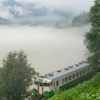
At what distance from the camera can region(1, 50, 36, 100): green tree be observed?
1302cm

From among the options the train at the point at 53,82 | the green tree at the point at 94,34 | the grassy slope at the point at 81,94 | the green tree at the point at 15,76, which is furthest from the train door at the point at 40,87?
the green tree at the point at 94,34

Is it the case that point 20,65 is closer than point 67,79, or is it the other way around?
point 20,65

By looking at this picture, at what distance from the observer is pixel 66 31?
12588cm

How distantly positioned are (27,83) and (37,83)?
1522 millimetres

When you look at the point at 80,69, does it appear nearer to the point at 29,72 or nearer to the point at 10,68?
the point at 29,72

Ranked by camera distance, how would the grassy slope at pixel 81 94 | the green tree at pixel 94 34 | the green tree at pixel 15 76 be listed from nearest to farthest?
1. the grassy slope at pixel 81 94
2. the green tree at pixel 15 76
3. the green tree at pixel 94 34

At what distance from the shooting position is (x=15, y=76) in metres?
13.1

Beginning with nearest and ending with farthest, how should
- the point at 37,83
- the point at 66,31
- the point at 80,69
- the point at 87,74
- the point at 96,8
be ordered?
the point at 37,83 < the point at 96,8 < the point at 80,69 < the point at 87,74 < the point at 66,31

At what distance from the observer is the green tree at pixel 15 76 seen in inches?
512

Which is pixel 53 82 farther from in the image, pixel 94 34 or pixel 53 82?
pixel 94 34

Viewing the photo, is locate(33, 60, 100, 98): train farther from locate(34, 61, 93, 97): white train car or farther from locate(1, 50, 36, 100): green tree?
locate(1, 50, 36, 100): green tree

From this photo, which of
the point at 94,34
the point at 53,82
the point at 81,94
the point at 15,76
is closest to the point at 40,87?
the point at 53,82

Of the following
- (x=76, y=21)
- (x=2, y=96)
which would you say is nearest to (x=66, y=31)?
(x=76, y=21)

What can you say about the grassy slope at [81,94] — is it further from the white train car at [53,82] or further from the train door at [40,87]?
the train door at [40,87]
